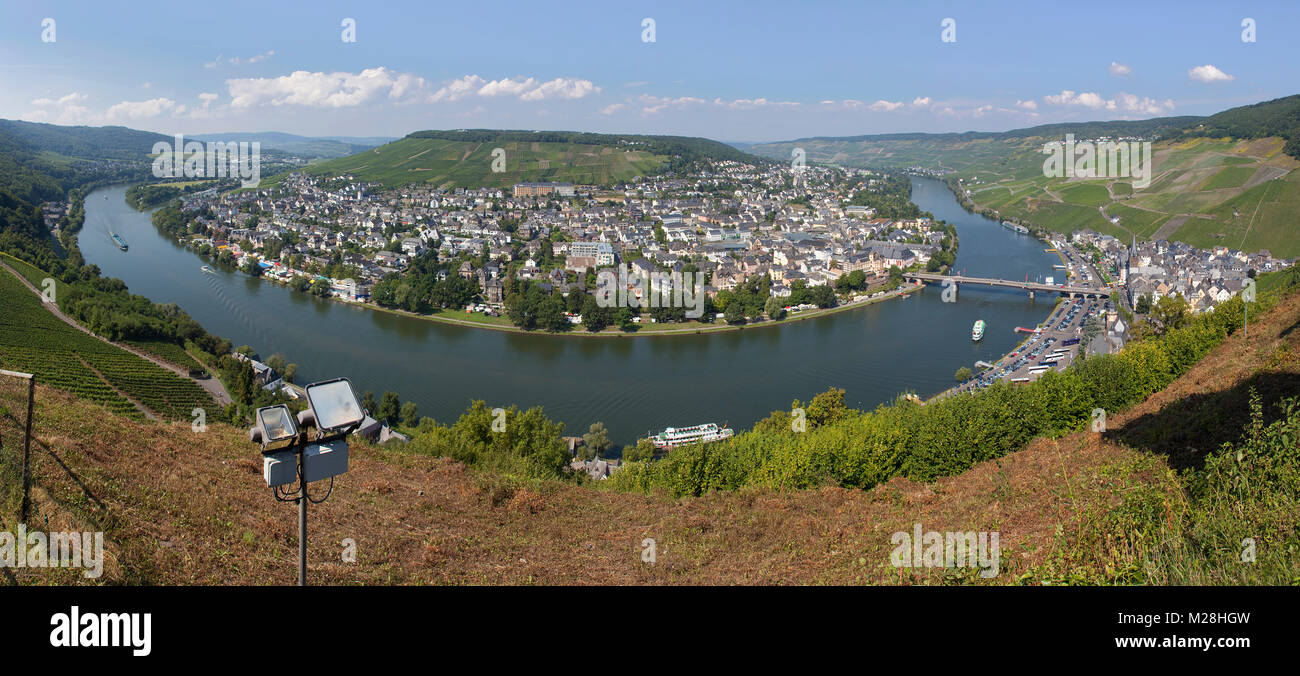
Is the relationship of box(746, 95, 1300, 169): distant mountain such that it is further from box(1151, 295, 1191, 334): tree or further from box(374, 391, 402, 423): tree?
box(374, 391, 402, 423): tree

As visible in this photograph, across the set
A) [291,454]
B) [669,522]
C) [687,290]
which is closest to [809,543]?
[669,522]

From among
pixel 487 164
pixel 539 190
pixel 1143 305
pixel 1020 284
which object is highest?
pixel 487 164

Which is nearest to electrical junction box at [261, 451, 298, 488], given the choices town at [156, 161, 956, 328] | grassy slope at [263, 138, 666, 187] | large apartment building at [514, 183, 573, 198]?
town at [156, 161, 956, 328]

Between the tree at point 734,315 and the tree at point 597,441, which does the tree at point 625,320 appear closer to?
the tree at point 734,315

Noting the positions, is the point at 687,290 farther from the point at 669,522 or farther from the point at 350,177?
the point at 350,177

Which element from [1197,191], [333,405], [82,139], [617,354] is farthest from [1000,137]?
[82,139]

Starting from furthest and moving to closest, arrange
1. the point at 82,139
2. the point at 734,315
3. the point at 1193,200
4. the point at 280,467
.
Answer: the point at 82,139
the point at 1193,200
the point at 734,315
the point at 280,467

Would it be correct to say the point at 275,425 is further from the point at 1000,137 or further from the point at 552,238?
the point at 1000,137
